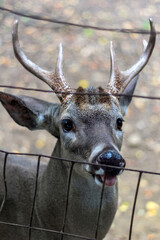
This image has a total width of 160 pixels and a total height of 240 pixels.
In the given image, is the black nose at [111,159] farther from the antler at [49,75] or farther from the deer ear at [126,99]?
the deer ear at [126,99]

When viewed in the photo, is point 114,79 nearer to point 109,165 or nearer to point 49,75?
point 49,75

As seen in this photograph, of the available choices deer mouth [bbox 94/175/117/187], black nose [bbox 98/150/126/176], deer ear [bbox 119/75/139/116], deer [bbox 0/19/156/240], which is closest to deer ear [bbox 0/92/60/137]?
deer [bbox 0/19/156/240]

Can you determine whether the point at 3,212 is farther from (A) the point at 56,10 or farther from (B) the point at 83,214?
(A) the point at 56,10

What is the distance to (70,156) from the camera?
11.3 feet

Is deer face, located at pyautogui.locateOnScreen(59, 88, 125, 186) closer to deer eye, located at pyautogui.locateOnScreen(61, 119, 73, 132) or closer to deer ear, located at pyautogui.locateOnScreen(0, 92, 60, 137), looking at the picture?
deer eye, located at pyautogui.locateOnScreen(61, 119, 73, 132)

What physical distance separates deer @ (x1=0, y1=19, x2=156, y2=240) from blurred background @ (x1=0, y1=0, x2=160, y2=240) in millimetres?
1690

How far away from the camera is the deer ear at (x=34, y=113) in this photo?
375cm

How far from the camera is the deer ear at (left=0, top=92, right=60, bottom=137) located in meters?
3.75

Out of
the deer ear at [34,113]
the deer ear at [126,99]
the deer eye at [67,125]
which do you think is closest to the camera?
the deer eye at [67,125]

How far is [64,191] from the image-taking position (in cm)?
370

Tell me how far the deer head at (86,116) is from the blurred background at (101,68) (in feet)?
6.75

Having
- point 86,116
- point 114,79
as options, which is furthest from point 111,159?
point 114,79

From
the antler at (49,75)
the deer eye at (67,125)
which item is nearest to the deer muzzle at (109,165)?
the deer eye at (67,125)

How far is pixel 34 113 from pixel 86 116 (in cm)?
64
